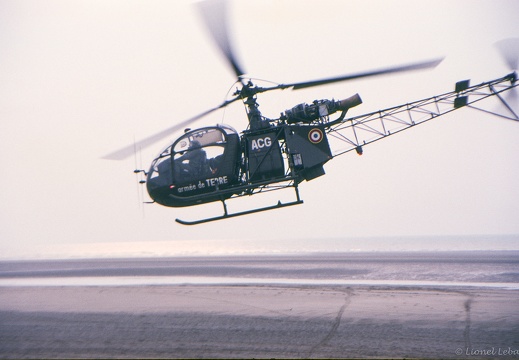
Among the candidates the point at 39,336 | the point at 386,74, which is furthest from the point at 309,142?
the point at 39,336

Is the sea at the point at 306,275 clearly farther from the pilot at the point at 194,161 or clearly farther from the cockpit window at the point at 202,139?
the cockpit window at the point at 202,139

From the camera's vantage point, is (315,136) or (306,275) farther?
(306,275)

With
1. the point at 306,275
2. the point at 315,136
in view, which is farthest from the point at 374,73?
the point at 306,275

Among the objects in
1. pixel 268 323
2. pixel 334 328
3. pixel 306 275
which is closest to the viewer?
pixel 334 328

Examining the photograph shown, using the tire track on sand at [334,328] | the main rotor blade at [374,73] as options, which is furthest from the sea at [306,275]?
the main rotor blade at [374,73]

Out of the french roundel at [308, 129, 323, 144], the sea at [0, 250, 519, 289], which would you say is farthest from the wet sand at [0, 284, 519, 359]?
the french roundel at [308, 129, 323, 144]

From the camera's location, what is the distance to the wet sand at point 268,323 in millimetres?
10000

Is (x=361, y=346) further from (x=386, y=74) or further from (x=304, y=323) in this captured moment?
(x=386, y=74)

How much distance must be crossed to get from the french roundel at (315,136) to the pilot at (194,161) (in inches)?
119

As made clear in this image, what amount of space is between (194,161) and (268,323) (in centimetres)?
528

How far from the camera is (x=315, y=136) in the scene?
49.6 feet

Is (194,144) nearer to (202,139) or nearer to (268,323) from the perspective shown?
(202,139)

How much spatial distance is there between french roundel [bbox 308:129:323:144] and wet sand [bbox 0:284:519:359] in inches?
176

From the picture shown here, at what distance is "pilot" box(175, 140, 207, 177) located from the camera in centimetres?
1504
